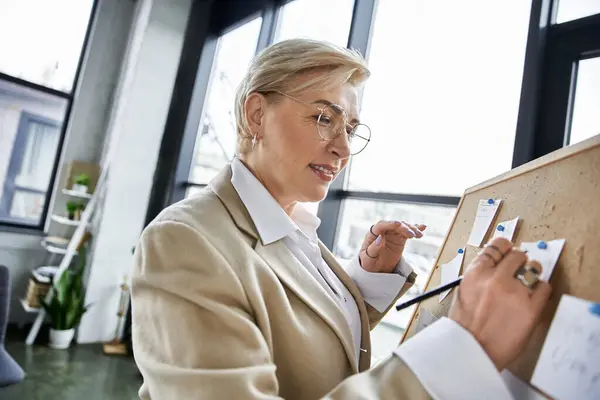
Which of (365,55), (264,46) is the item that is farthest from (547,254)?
(264,46)

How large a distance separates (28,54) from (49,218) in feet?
5.49

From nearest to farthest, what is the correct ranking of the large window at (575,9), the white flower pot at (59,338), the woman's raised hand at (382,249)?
the woman's raised hand at (382,249), the large window at (575,9), the white flower pot at (59,338)

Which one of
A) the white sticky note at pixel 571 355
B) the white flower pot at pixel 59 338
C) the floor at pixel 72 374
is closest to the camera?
the white sticky note at pixel 571 355

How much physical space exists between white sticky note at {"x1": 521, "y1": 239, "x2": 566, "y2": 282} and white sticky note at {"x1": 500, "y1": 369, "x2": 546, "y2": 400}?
0.17 meters

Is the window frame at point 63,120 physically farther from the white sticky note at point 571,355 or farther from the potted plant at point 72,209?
the white sticky note at point 571,355

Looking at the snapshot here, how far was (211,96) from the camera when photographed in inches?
145

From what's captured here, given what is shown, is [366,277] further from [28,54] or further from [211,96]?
[28,54]

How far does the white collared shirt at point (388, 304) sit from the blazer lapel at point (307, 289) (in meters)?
0.03

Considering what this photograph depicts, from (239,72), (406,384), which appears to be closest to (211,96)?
(239,72)

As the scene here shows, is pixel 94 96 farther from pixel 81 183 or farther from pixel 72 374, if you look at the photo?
pixel 72 374

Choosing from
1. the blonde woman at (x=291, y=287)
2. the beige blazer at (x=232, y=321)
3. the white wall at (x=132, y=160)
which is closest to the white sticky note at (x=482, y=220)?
the blonde woman at (x=291, y=287)

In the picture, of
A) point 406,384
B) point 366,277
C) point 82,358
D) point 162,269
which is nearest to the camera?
point 406,384

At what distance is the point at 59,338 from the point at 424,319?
3.31m

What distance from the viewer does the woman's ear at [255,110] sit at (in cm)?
95
